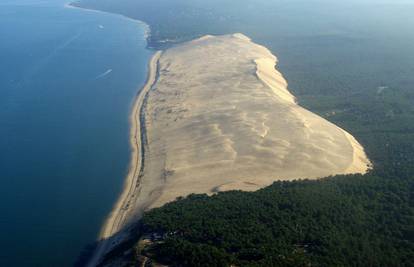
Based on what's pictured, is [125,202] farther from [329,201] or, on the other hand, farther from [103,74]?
[103,74]

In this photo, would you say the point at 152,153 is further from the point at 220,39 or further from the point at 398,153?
the point at 220,39

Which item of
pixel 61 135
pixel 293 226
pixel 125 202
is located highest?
pixel 293 226

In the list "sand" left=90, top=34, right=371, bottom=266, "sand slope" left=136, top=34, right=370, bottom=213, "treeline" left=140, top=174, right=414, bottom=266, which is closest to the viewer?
"treeline" left=140, top=174, right=414, bottom=266

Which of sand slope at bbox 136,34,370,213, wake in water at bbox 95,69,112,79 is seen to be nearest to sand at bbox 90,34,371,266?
sand slope at bbox 136,34,370,213

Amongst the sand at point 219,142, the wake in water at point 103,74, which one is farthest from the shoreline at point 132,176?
the wake in water at point 103,74

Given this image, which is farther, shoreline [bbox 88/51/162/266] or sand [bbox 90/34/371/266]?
sand [bbox 90/34/371/266]

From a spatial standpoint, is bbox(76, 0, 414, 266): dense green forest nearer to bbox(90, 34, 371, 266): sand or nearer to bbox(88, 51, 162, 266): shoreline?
bbox(90, 34, 371, 266): sand

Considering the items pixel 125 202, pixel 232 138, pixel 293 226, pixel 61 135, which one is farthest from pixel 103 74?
pixel 293 226
